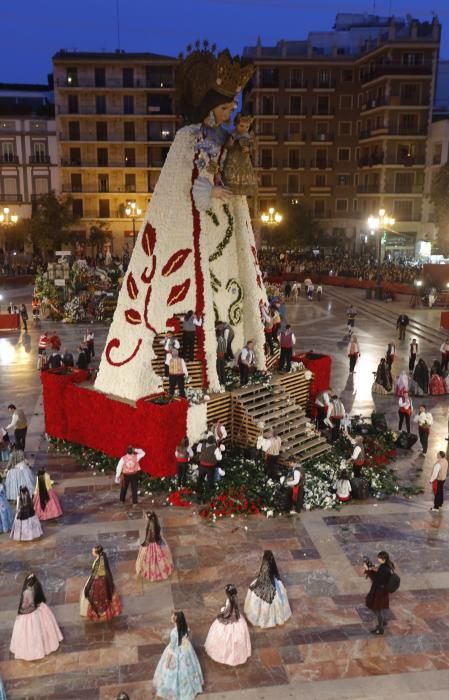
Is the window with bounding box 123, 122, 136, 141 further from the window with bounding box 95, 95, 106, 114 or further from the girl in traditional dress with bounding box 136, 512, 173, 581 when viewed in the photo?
the girl in traditional dress with bounding box 136, 512, 173, 581

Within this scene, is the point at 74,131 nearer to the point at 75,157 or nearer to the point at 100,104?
the point at 75,157

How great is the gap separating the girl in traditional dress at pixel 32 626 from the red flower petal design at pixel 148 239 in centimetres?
820

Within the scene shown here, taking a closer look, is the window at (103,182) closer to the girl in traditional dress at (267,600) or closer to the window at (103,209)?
the window at (103,209)

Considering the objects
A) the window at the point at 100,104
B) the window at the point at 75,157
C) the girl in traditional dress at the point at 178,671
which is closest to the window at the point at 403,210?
the window at the point at 100,104

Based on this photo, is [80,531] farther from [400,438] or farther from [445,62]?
[445,62]

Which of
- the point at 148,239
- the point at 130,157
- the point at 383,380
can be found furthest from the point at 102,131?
the point at 148,239

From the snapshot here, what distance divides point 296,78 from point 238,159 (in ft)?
156

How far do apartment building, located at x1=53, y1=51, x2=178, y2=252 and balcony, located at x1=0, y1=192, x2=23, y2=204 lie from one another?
3.94 metres

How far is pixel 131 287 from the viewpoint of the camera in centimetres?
1516

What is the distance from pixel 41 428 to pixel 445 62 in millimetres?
53745

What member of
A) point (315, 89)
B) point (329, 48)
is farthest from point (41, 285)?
point (329, 48)

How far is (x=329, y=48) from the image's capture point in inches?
2339

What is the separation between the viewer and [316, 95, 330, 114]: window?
5831 centimetres

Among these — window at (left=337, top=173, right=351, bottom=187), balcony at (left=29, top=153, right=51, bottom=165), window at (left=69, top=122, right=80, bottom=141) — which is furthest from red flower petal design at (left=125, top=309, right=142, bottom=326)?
window at (left=337, top=173, right=351, bottom=187)
